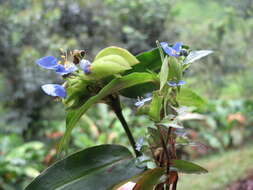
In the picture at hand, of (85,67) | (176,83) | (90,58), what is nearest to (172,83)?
(176,83)

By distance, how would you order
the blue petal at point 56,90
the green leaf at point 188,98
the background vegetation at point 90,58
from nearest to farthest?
the blue petal at point 56,90
the green leaf at point 188,98
the background vegetation at point 90,58

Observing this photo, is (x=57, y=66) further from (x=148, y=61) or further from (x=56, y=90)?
(x=148, y=61)

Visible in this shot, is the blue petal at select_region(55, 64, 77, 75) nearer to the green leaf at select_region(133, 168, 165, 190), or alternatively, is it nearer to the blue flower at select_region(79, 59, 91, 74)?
the blue flower at select_region(79, 59, 91, 74)

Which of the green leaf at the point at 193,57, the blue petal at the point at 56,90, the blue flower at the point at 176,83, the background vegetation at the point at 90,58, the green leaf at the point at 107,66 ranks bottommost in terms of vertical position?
the background vegetation at the point at 90,58

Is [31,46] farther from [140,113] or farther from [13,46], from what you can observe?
[140,113]

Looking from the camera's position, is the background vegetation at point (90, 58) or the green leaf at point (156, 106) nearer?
the green leaf at point (156, 106)

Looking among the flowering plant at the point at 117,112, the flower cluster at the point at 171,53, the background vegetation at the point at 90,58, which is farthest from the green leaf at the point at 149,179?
the background vegetation at the point at 90,58

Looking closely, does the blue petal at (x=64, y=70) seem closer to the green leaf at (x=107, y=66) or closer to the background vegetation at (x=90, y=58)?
the green leaf at (x=107, y=66)
